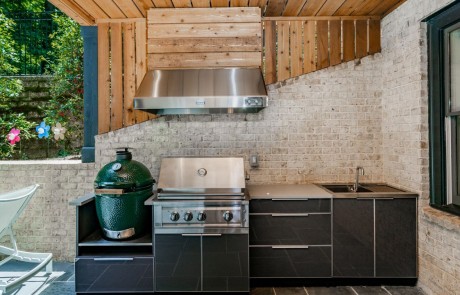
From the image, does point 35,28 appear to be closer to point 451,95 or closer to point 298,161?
point 298,161

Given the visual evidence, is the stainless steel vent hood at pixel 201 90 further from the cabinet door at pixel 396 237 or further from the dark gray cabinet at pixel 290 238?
the cabinet door at pixel 396 237

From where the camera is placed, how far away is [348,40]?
3590 mm

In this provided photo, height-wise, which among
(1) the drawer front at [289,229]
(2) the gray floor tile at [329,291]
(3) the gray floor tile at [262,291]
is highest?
(1) the drawer front at [289,229]

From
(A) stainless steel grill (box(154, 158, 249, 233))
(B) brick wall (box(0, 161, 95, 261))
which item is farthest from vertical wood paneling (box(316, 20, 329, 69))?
(B) brick wall (box(0, 161, 95, 261))

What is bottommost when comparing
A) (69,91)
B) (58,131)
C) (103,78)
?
(58,131)

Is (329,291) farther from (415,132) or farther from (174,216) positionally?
(415,132)

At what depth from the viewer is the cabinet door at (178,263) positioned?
274 cm

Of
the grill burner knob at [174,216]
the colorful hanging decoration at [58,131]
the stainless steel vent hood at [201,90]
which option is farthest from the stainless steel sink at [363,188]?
the colorful hanging decoration at [58,131]

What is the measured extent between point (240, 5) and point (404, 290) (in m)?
3.26

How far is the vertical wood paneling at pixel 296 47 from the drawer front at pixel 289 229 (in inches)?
65.0

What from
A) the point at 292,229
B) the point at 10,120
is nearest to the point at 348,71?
the point at 292,229

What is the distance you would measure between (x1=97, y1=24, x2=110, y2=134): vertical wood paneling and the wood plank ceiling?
195mm

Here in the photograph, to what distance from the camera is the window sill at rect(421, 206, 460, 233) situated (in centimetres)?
240

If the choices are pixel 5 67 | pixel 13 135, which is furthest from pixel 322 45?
pixel 5 67
